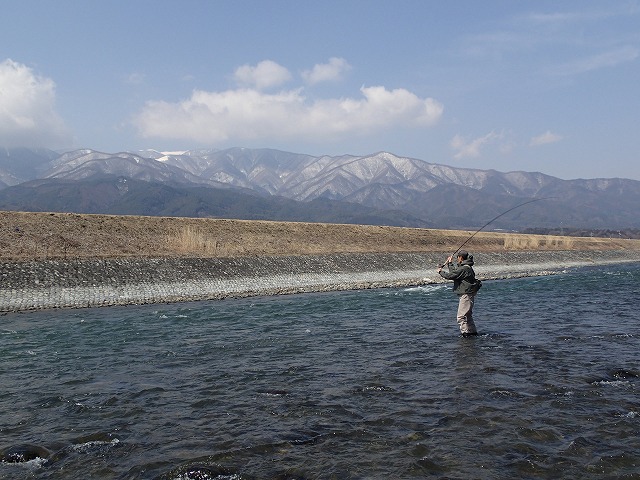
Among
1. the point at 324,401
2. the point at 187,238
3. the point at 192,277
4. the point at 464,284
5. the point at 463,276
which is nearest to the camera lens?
the point at 324,401

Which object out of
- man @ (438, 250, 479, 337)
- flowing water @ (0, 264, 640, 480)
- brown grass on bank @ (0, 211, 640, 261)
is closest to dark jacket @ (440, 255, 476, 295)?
man @ (438, 250, 479, 337)

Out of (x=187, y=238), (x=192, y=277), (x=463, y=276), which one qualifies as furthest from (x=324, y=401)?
(x=187, y=238)

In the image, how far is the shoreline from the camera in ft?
105

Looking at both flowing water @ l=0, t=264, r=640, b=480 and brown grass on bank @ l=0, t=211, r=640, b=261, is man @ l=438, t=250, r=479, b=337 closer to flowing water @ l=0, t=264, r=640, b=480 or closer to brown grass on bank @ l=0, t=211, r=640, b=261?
flowing water @ l=0, t=264, r=640, b=480

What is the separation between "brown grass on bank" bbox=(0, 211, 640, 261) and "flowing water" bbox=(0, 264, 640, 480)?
21270mm

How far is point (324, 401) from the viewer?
1128cm

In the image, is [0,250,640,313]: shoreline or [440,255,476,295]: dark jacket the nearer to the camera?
[440,255,476,295]: dark jacket

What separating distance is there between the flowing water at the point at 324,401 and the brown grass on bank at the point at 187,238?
2127 cm

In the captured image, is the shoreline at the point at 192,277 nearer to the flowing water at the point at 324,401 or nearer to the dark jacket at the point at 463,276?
the flowing water at the point at 324,401

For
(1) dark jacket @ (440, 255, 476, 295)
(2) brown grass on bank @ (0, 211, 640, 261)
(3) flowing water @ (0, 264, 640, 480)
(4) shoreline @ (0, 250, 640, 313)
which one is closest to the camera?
(3) flowing water @ (0, 264, 640, 480)

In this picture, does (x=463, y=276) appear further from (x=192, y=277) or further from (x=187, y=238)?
(x=187, y=238)

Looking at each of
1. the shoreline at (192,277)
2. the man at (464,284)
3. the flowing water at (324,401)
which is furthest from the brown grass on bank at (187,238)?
the man at (464,284)

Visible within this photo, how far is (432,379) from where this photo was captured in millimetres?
12766

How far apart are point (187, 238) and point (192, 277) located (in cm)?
1127
